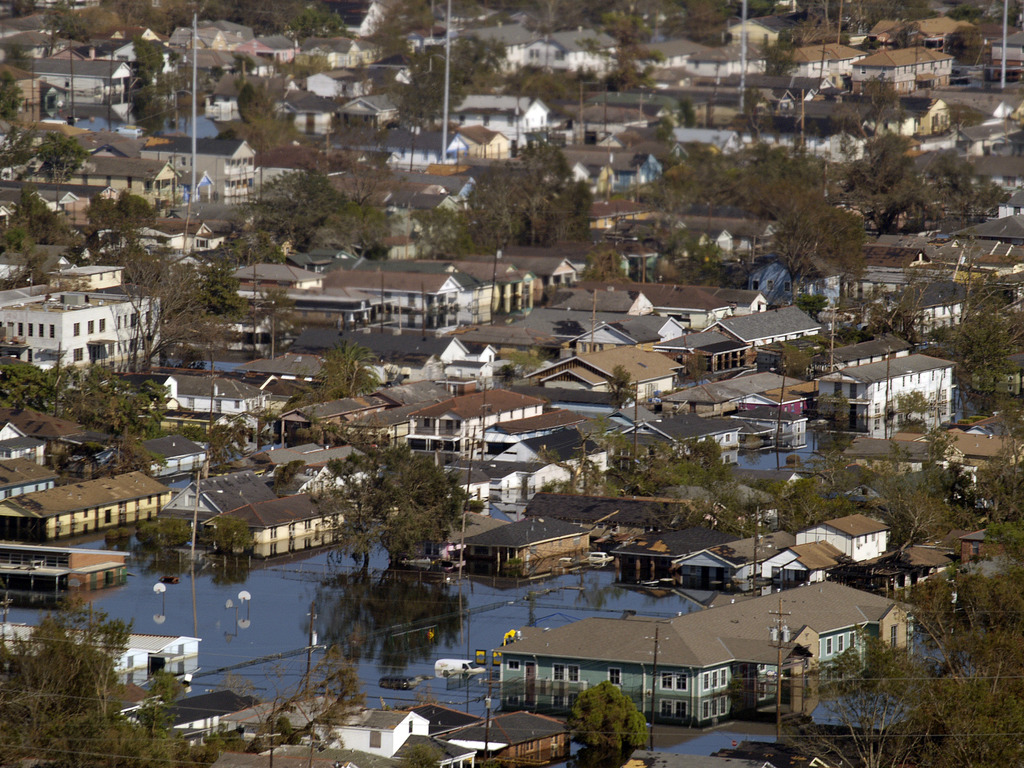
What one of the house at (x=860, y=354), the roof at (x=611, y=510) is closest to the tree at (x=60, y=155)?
the house at (x=860, y=354)

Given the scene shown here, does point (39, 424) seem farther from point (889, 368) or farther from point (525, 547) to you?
point (889, 368)

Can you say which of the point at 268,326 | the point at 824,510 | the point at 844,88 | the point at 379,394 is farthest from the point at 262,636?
the point at 844,88

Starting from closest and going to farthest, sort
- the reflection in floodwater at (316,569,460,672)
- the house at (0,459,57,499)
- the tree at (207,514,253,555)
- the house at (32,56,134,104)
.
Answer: the reflection in floodwater at (316,569,460,672)
the tree at (207,514,253,555)
the house at (0,459,57,499)
the house at (32,56,134,104)

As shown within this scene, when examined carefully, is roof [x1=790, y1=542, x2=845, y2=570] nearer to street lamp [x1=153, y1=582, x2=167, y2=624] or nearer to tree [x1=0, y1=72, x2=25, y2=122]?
street lamp [x1=153, y1=582, x2=167, y2=624]

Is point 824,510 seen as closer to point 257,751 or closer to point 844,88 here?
point 257,751

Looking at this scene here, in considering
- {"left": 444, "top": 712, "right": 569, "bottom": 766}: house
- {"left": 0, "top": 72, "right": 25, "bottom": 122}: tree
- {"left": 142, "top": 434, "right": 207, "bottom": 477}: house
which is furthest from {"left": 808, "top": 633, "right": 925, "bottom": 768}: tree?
{"left": 0, "top": 72, "right": 25, "bottom": 122}: tree

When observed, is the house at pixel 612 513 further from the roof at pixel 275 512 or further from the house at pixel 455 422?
the house at pixel 455 422
